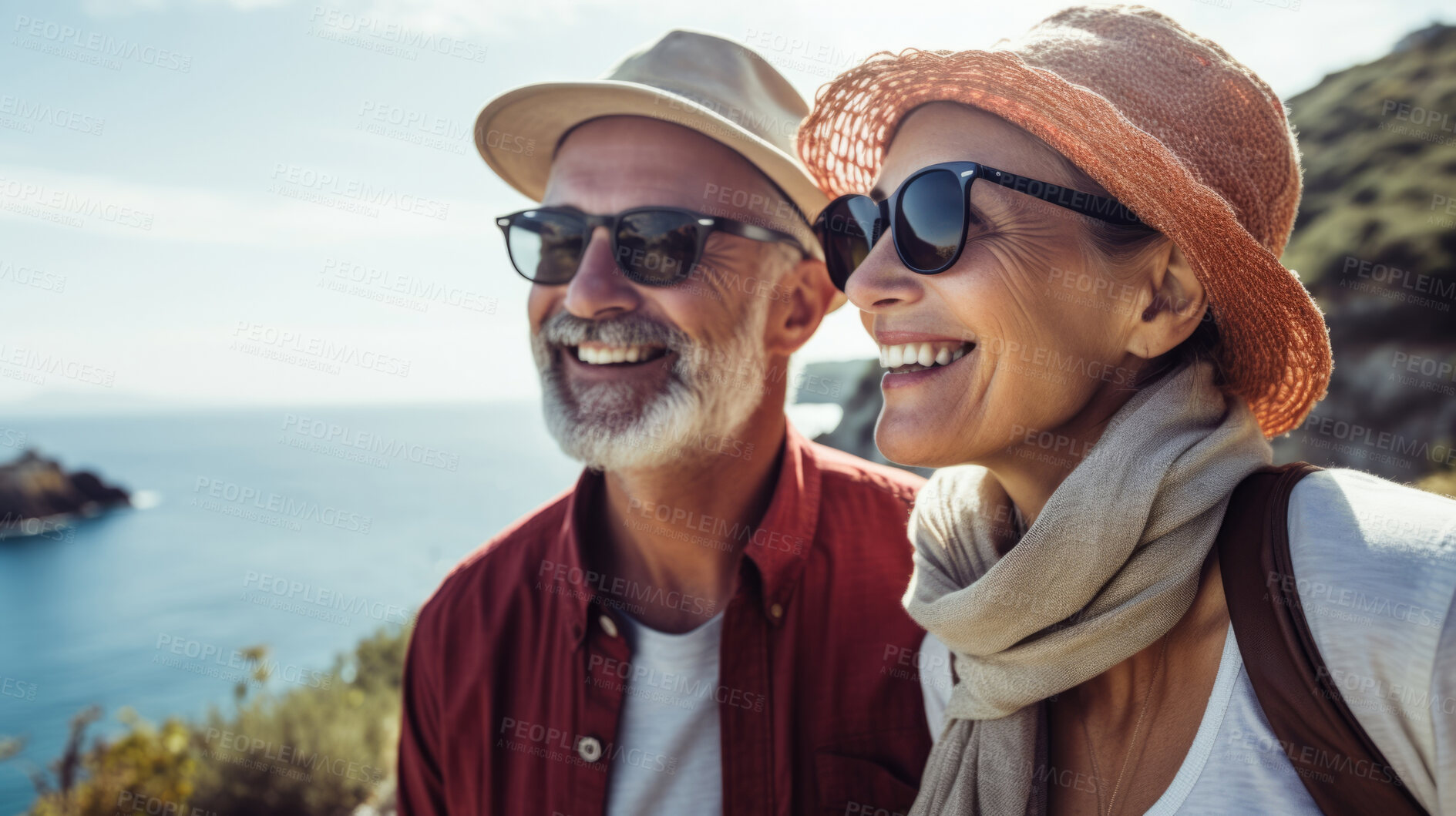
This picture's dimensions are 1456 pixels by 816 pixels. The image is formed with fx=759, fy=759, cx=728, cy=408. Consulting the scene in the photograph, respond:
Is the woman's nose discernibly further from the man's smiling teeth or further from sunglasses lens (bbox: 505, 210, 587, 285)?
sunglasses lens (bbox: 505, 210, 587, 285)

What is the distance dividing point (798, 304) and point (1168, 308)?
143cm

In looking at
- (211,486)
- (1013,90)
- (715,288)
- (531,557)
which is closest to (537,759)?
(531,557)

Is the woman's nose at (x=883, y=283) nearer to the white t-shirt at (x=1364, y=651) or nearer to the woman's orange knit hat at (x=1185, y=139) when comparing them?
the woman's orange knit hat at (x=1185, y=139)

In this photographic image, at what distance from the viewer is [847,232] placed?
1.99 meters

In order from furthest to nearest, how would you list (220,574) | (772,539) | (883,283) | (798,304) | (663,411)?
(220,574) < (798,304) < (663,411) < (772,539) < (883,283)

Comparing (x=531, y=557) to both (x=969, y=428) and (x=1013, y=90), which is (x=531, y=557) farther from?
(x=1013, y=90)

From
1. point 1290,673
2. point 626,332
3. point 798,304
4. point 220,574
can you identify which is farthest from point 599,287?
point 220,574

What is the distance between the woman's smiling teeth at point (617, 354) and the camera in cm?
253

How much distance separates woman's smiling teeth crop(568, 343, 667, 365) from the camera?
253 centimetres

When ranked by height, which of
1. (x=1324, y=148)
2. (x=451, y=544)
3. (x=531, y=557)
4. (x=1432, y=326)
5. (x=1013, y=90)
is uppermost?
(x=1324, y=148)

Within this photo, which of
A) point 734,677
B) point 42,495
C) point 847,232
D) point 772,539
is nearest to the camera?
point 847,232

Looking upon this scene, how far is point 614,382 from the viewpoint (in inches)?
99.1

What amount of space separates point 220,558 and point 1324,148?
1862 inches

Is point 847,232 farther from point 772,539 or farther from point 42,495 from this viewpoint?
point 42,495
